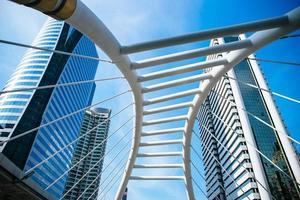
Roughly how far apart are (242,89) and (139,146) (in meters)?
91.8

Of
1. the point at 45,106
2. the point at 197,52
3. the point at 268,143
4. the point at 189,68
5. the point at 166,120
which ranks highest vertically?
the point at 45,106

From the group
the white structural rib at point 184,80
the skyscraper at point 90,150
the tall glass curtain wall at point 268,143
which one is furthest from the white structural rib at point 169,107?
the skyscraper at point 90,150

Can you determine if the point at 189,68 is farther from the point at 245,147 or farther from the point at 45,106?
the point at 45,106

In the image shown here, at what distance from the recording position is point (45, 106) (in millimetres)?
76875

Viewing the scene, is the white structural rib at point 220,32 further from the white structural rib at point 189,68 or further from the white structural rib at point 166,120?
the white structural rib at point 166,120

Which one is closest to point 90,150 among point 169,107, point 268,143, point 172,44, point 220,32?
point 268,143

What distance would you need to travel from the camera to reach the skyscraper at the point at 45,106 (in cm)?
6744

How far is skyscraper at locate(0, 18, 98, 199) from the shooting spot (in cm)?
6744

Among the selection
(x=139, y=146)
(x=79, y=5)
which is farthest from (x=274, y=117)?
(x=79, y=5)

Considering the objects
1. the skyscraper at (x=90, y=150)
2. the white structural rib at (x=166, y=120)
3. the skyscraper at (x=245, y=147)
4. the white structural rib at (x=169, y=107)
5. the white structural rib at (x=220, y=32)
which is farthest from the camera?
the skyscraper at (x=90, y=150)

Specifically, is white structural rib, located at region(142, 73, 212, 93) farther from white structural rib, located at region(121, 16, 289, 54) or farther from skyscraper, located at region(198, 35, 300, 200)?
skyscraper, located at region(198, 35, 300, 200)

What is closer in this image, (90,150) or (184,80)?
(184,80)

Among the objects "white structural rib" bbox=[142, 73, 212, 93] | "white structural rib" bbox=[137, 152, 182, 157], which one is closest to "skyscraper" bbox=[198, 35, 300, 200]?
"white structural rib" bbox=[137, 152, 182, 157]

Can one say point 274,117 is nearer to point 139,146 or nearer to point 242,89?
point 242,89
